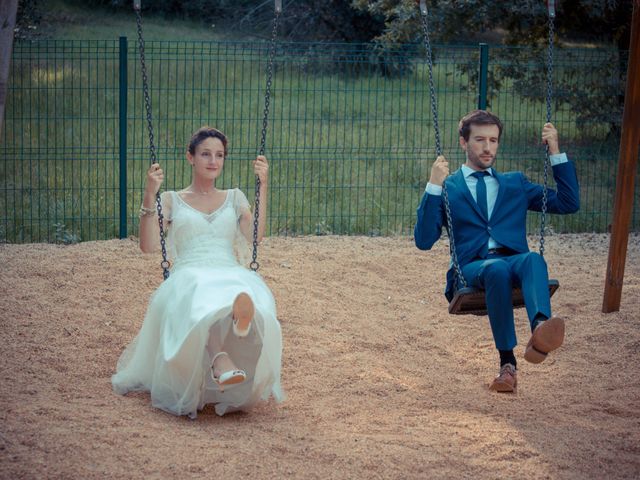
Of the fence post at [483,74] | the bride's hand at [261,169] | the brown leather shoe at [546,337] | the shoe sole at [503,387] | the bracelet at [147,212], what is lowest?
the shoe sole at [503,387]

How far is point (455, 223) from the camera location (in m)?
5.36

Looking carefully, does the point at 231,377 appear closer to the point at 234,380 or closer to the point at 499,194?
the point at 234,380

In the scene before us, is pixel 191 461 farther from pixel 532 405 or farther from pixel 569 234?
pixel 569 234

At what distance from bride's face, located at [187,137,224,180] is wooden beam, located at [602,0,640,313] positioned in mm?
3019

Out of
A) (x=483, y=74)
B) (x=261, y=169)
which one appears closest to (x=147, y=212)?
(x=261, y=169)

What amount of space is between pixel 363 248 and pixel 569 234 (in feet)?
Result: 8.20

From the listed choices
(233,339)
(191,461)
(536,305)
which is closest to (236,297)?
Answer: (233,339)

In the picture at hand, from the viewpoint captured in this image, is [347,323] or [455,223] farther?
[347,323]

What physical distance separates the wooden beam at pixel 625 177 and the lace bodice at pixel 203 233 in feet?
9.59

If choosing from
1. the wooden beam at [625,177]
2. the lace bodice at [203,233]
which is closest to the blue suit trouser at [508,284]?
the lace bodice at [203,233]

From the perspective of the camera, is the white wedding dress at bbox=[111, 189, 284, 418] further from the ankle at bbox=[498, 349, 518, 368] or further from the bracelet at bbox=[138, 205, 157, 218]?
the ankle at bbox=[498, 349, 518, 368]

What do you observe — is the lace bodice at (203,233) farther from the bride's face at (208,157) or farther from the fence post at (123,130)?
the fence post at (123,130)

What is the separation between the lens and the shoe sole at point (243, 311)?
4.34 meters

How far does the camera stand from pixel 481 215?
531 cm
